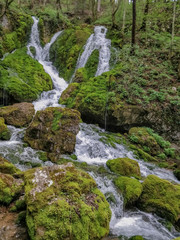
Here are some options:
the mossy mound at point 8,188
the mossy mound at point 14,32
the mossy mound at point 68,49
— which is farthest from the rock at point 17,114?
the mossy mound at point 14,32

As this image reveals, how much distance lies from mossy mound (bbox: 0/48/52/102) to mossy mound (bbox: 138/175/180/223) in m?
10.4

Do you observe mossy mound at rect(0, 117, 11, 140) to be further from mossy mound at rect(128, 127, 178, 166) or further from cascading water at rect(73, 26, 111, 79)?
cascading water at rect(73, 26, 111, 79)

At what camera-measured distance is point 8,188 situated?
373 centimetres

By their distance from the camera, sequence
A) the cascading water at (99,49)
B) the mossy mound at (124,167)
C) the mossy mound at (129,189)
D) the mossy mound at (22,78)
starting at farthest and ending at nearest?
the cascading water at (99,49), the mossy mound at (22,78), the mossy mound at (124,167), the mossy mound at (129,189)

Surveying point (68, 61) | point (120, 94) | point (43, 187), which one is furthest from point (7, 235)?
point (68, 61)

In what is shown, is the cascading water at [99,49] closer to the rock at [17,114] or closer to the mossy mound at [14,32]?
the mossy mound at [14,32]

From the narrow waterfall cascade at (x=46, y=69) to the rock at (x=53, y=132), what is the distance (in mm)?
4971

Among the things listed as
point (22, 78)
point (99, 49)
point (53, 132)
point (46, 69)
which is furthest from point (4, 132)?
point (99, 49)

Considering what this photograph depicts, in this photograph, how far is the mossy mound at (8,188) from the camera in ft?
11.8

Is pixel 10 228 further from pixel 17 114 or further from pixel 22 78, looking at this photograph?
pixel 22 78

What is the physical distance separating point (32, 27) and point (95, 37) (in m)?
8.09

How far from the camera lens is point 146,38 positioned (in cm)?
1734

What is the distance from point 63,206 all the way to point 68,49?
19.2 m

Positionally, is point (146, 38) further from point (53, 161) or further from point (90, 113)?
point (53, 161)
